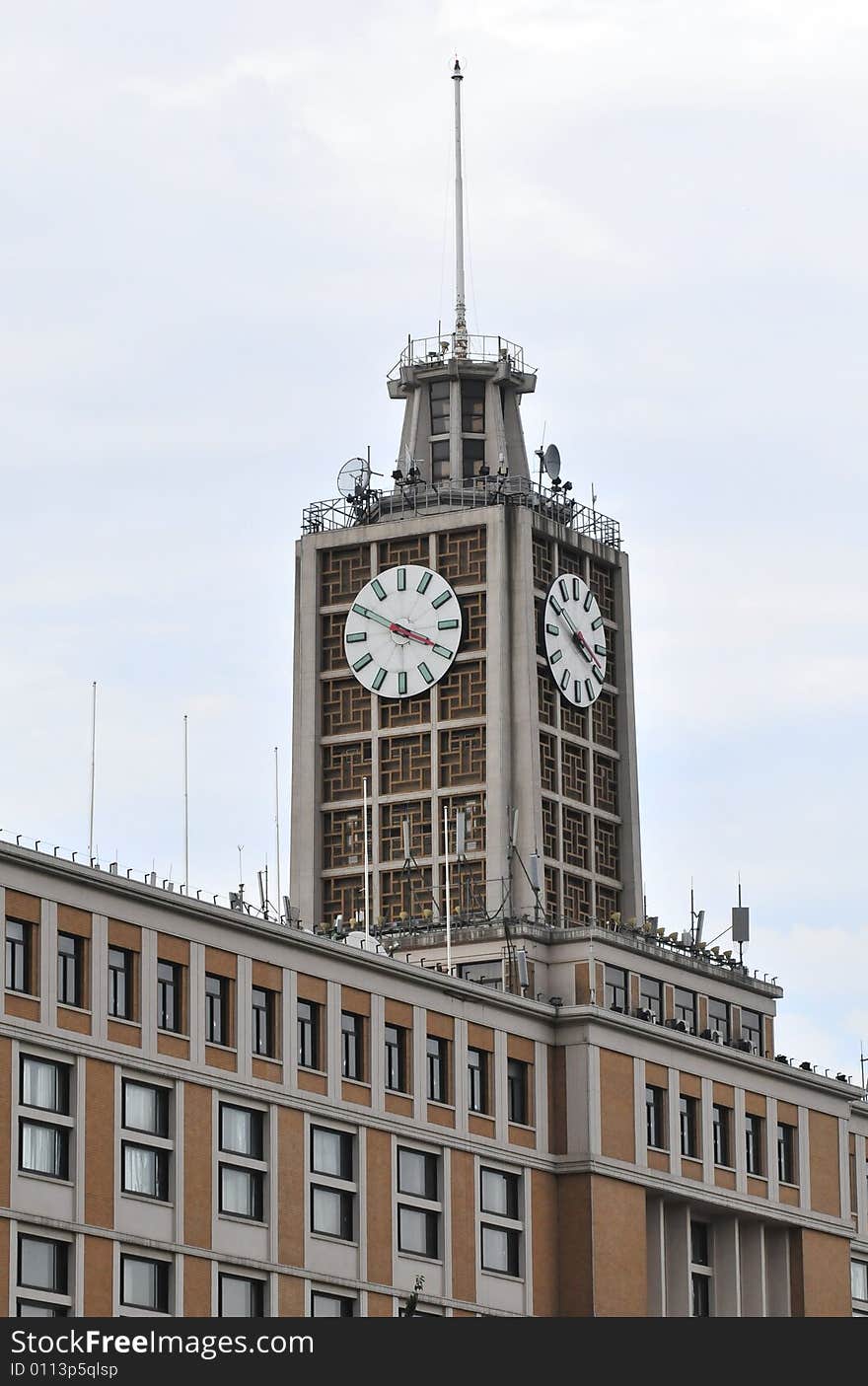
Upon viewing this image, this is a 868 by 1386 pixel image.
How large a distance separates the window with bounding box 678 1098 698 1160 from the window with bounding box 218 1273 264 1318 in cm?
2394

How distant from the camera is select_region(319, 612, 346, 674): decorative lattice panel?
138 metres

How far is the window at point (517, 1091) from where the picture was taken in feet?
384

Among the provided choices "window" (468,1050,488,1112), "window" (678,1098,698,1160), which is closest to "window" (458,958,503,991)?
"window" (468,1050,488,1112)

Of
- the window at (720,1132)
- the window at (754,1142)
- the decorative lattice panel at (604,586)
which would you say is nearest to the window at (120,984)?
the window at (720,1132)

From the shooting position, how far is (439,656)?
443 feet

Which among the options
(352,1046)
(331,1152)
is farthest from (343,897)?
(331,1152)

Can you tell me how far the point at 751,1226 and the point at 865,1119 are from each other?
43.6ft

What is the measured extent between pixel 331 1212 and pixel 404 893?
26526 millimetres

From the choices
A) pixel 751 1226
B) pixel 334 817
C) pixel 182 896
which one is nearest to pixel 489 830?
pixel 334 817

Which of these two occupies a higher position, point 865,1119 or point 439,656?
point 439,656

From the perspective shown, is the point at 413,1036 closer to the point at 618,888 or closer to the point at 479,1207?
the point at 479,1207

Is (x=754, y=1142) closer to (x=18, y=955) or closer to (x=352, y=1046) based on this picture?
(x=352, y=1046)

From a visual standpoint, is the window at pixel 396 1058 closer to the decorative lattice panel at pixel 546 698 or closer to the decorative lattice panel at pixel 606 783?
the decorative lattice panel at pixel 546 698

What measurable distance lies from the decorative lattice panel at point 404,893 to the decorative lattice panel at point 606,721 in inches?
413
